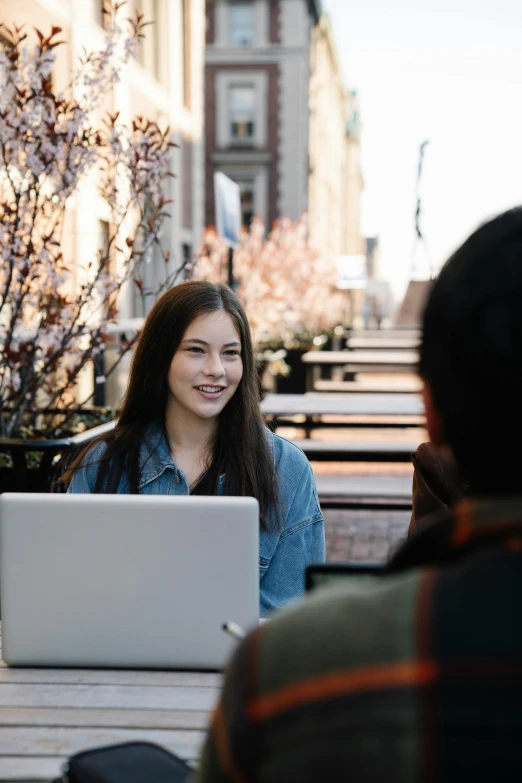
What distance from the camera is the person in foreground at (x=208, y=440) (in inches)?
104

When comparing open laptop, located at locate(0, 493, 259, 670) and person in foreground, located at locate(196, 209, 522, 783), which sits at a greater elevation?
person in foreground, located at locate(196, 209, 522, 783)

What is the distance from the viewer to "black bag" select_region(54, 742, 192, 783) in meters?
1.27

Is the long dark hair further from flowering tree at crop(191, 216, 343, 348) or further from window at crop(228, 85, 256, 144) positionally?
window at crop(228, 85, 256, 144)

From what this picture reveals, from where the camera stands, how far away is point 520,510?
763mm

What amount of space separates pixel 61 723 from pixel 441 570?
3.59 feet

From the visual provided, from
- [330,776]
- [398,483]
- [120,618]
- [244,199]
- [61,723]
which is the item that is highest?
[244,199]

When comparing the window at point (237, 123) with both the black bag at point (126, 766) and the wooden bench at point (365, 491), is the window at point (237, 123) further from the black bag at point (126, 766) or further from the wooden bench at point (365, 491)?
the black bag at point (126, 766)

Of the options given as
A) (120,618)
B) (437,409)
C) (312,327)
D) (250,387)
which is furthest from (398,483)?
(312,327)

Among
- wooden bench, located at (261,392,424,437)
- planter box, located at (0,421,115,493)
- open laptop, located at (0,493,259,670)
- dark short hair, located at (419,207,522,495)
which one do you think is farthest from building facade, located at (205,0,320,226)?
dark short hair, located at (419,207,522,495)

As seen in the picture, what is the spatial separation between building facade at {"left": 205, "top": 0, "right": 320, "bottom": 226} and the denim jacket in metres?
33.1

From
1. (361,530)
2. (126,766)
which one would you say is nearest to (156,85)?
(361,530)

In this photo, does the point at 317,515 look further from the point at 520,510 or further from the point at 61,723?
the point at 520,510

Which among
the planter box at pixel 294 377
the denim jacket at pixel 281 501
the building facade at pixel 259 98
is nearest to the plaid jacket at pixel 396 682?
the denim jacket at pixel 281 501

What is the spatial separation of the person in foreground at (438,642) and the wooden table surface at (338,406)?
6543 mm
